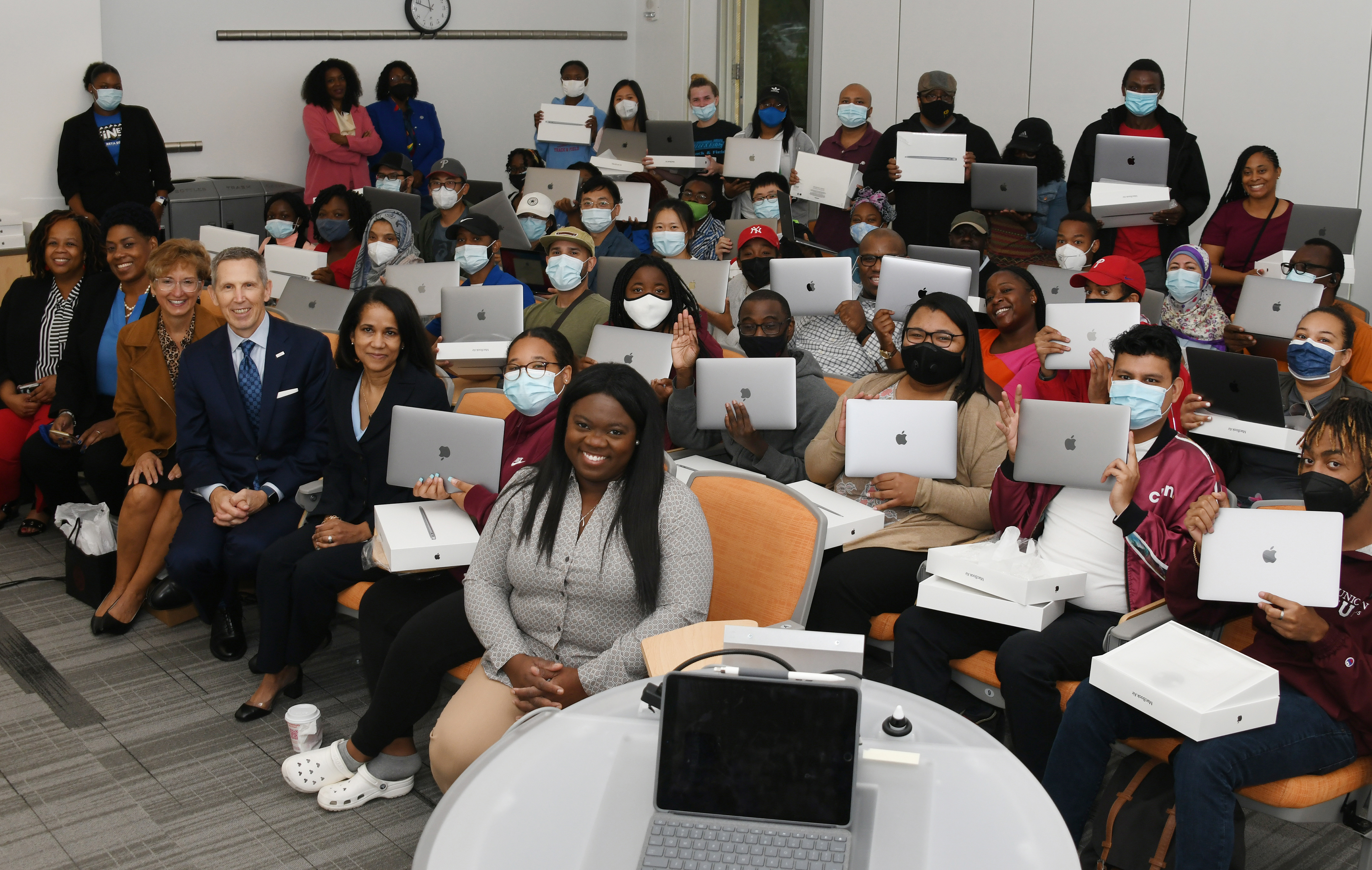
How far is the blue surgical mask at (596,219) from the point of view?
22.0 ft

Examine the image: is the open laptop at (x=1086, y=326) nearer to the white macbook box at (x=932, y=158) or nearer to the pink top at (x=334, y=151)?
the white macbook box at (x=932, y=158)

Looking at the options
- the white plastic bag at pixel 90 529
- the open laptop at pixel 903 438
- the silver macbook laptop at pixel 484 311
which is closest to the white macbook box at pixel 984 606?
the open laptop at pixel 903 438

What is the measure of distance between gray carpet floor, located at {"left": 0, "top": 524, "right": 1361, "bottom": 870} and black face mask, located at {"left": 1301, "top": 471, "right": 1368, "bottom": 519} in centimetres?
101

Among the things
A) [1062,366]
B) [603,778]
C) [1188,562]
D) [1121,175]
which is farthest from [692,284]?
[603,778]

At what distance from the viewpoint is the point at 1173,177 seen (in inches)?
242

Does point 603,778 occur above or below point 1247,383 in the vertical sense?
below

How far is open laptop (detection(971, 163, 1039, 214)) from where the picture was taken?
6137mm

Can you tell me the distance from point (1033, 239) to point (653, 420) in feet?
14.1

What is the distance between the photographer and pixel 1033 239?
6.36 m

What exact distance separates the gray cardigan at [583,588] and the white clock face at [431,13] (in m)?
9.38

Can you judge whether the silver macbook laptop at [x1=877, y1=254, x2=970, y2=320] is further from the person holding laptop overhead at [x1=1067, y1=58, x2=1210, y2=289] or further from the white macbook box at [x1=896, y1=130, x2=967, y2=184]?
the white macbook box at [x1=896, y1=130, x2=967, y2=184]

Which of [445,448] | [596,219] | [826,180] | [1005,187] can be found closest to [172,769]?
[445,448]

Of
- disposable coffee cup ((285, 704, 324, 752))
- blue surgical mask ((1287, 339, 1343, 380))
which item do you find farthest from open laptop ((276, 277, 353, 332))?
blue surgical mask ((1287, 339, 1343, 380))

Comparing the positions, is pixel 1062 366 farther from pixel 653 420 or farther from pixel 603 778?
pixel 603 778
